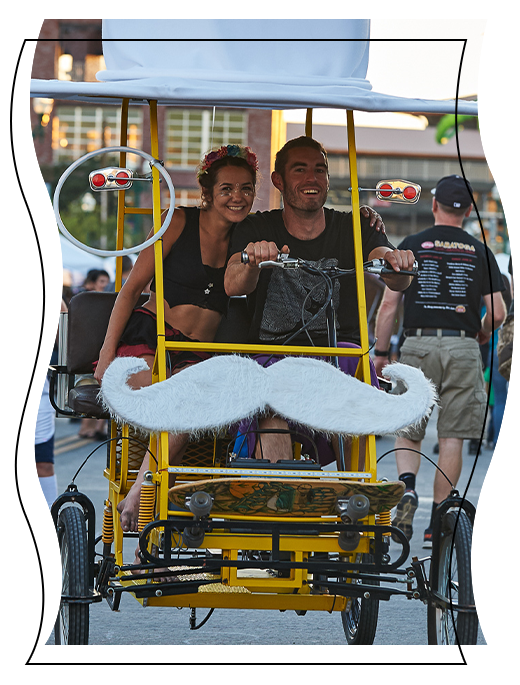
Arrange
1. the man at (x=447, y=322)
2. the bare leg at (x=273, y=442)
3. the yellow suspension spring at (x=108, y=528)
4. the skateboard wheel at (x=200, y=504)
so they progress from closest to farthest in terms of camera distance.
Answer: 1. the skateboard wheel at (x=200, y=504)
2. the bare leg at (x=273, y=442)
3. the yellow suspension spring at (x=108, y=528)
4. the man at (x=447, y=322)

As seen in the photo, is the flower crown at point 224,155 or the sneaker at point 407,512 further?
the sneaker at point 407,512

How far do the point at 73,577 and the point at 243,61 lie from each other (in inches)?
83.1

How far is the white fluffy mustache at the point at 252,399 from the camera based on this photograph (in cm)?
368

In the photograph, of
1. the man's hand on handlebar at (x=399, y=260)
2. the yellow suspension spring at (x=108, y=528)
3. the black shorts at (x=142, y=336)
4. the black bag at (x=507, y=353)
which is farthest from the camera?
the black bag at (x=507, y=353)

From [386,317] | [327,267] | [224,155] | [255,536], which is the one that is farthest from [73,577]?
[386,317]

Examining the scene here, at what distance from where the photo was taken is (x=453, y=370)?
21.7 feet

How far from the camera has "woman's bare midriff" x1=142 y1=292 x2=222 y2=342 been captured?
4520 mm

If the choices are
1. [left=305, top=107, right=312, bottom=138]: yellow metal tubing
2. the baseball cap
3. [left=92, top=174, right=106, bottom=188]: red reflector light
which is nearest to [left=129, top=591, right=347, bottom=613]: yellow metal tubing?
[left=92, top=174, right=106, bottom=188]: red reflector light

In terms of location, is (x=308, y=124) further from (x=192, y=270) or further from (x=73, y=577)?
(x=73, y=577)

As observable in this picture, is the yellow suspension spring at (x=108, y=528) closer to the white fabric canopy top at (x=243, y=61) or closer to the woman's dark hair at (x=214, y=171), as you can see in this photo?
the woman's dark hair at (x=214, y=171)

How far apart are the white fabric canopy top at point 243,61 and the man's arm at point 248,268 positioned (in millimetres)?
574

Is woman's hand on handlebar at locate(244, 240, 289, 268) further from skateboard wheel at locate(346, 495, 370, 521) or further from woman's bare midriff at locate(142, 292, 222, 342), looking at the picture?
skateboard wheel at locate(346, 495, 370, 521)

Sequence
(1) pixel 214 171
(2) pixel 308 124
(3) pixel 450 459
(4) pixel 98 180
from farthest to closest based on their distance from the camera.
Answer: (3) pixel 450 459 → (2) pixel 308 124 → (1) pixel 214 171 → (4) pixel 98 180

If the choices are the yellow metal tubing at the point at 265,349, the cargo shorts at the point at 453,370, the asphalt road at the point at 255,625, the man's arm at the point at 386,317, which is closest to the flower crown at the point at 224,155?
the yellow metal tubing at the point at 265,349
